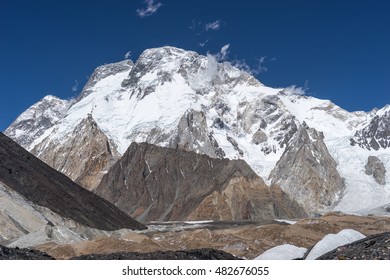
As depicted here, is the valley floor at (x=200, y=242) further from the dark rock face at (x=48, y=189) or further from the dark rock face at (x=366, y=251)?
the dark rock face at (x=366, y=251)

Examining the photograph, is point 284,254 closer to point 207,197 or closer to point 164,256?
point 164,256

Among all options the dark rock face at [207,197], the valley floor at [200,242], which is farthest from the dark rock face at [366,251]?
the dark rock face at [207,197]

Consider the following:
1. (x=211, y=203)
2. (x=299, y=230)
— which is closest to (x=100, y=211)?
(x=299, y=230)

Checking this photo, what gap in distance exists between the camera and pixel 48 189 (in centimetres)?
8019

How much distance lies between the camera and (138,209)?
7441 inches

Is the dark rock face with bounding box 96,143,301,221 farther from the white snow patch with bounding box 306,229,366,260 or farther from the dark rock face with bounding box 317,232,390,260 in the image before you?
the dark rock face with bounding box 317,232,390,260

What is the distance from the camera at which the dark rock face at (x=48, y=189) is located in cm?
7569

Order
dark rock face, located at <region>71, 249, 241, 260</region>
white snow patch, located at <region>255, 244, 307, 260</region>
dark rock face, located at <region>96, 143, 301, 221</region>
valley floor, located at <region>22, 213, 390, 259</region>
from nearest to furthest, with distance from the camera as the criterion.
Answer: dark rock face, located at <region>71, 249, 241, 260</region> < white snow patch, located at <region>255, 244, 307, 260</region> < valley floor, located at <region>22, 213, 390, 259</region> < dark rock face, located at <region>96, 143, 301, 221</region>

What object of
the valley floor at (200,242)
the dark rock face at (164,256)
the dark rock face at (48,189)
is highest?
the dark rock face at (48,189)

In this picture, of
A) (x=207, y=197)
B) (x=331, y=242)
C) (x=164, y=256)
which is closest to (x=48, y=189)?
(x=164, y=256)

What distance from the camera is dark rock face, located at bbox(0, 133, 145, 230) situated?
75688 millimetres

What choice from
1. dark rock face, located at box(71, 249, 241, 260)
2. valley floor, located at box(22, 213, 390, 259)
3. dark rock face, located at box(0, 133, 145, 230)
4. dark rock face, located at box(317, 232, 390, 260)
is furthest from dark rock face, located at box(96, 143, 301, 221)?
dark rock face, located at box(317, 232, 390, 260)
